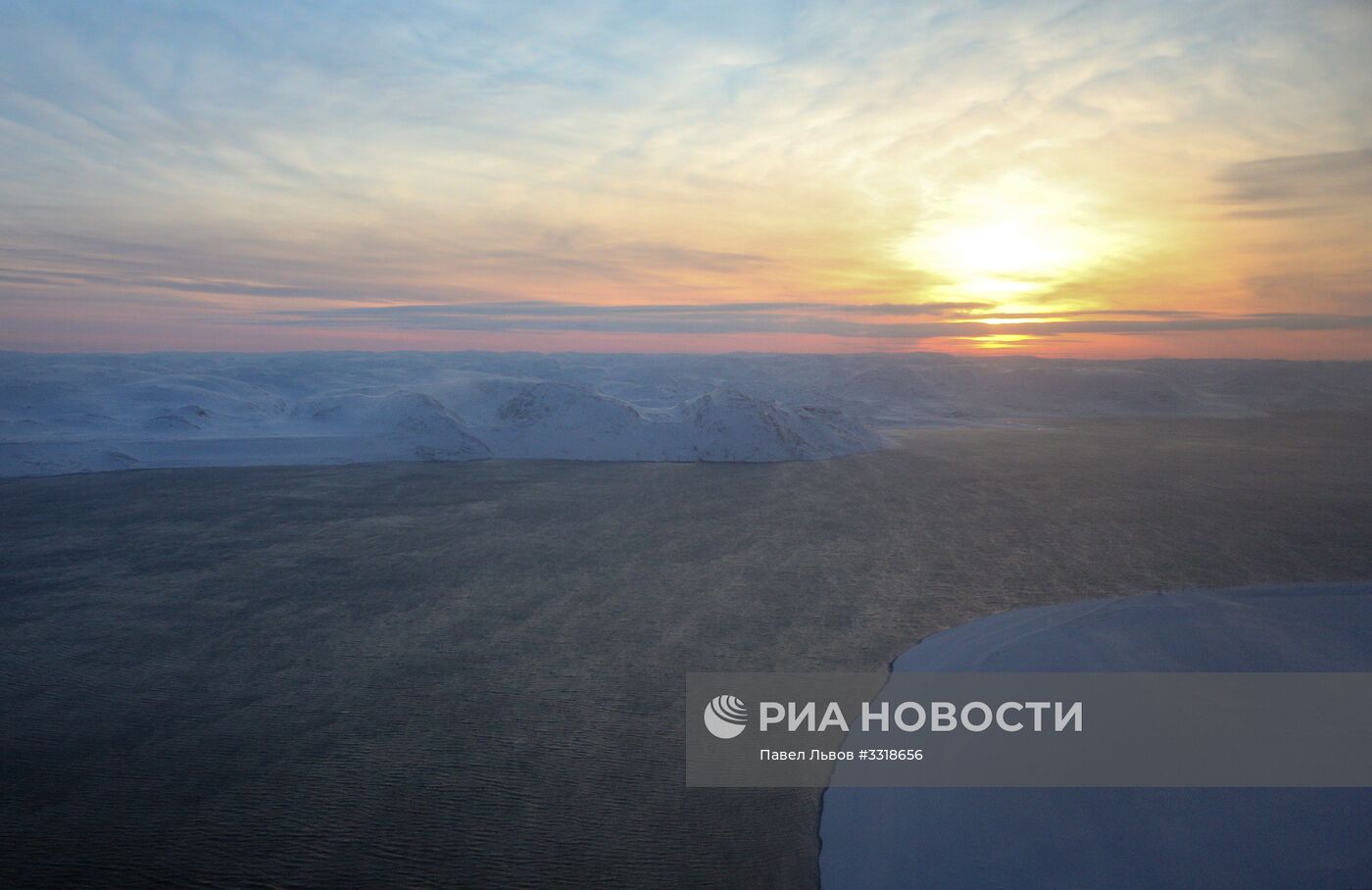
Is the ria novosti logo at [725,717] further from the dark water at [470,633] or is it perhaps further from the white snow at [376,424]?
the white snow at [376,424]

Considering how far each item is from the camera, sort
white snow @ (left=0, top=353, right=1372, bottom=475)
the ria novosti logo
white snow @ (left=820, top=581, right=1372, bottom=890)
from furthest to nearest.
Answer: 1. white snow @ (left=0, top=353, right=1372, bottom=475)
2. the ria novosti logo
3. white snow @ (left=820, top=581, right=1372, bottom=890)

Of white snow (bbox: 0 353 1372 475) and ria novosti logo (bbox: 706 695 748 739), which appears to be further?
white snow (bbox: 0 353 1372 475)

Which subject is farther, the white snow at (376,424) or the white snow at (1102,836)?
the white snow at (376,424)

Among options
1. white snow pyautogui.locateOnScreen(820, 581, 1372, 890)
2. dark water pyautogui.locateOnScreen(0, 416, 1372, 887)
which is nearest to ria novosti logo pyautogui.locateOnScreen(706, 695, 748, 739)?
dark water pyautogui.locateOnScreen(0, 416, 1372, 887)

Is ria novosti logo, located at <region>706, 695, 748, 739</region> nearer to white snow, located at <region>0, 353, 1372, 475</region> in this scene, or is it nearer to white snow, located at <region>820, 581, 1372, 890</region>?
white snow, located at <region>820, 581, 1372, 890</region>

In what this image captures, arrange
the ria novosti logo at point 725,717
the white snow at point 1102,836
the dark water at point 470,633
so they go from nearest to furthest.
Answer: the white snow at point 1102,836 < the dark water at point 470,633 < the ria novosti logo at point 725,717

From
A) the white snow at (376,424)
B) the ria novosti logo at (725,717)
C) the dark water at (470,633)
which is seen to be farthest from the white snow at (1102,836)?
the white snow at (376,424)
